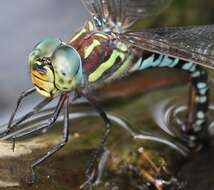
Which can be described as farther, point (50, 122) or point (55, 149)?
point (50, 122)

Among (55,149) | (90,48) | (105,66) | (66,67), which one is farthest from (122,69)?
(55,149)

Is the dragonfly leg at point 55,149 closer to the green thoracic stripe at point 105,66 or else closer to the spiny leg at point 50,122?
the spiny leg at point 50,122

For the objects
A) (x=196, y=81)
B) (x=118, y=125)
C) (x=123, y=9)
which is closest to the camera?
(x=118, y=125)

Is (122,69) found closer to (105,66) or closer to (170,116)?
(105,66)

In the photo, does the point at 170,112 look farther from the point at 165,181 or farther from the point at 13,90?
the point at 13,90

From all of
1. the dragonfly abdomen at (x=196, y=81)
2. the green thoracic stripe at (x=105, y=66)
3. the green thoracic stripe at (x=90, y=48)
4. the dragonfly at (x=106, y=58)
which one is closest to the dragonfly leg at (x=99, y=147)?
the dragonfly at (x=106, y=58)

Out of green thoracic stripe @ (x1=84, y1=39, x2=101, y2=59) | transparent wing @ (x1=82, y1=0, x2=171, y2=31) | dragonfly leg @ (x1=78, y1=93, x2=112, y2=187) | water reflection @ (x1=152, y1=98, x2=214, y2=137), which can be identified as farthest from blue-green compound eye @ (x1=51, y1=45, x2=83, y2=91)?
water reflection @ (x1=152, y1=98, x2=214, y2=137)

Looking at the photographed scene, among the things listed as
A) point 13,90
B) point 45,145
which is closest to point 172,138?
point 45,145

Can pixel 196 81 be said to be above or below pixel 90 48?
below

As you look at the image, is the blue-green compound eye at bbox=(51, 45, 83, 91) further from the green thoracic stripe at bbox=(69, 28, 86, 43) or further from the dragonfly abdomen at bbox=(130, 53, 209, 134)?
the dragonfly abdomen at bbox=(130, 53, 209, 134)
